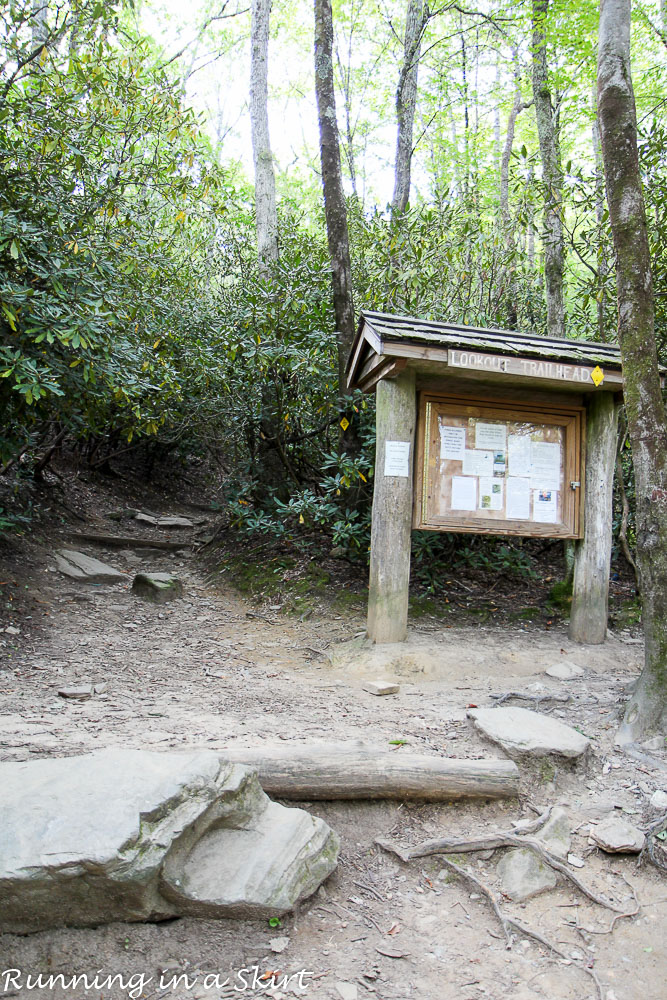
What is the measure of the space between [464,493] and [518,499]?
0.57m

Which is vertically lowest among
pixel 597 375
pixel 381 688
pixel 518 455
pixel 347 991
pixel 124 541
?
pixel 347 991

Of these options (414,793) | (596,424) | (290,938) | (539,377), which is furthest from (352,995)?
(596,424)

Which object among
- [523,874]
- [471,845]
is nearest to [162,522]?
[471,845]

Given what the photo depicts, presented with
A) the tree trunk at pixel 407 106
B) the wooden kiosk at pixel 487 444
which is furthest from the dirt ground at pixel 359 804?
the tree trunk at pixel 407 106

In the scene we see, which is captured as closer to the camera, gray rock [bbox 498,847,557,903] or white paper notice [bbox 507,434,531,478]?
gray rock [bbox 498,847,557,903]

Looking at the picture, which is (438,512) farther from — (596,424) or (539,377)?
(596,424)

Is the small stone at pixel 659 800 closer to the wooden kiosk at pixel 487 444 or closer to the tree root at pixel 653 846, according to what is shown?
the tree root at pixel 653 846

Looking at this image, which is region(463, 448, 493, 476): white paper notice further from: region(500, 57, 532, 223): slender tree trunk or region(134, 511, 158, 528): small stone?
region(500, 57, 532, 223): slender tree trunk

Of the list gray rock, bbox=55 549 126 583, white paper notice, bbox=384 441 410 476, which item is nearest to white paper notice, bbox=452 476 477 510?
white paper notice, bbox=384 441 410 476

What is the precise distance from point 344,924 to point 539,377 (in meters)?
4.65

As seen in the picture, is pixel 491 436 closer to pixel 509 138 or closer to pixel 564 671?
pixel 564 671

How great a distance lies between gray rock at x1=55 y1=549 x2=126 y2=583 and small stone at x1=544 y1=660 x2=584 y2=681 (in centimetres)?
577

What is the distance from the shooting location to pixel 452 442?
6262 millimetres

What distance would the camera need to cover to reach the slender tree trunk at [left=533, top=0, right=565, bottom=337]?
8.55 metres
